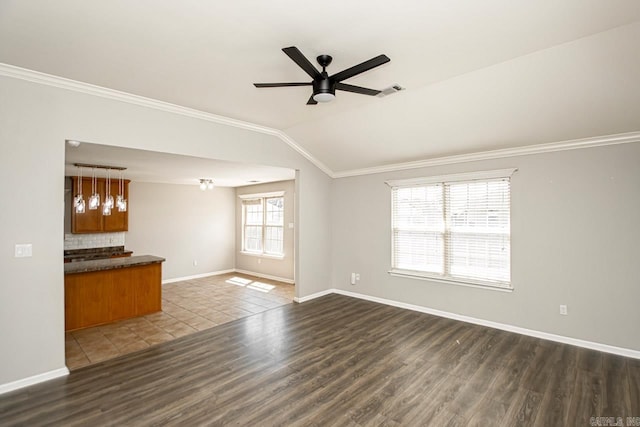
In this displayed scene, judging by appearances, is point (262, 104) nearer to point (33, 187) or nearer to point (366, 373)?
point (33, 187)

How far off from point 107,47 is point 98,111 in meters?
1.00

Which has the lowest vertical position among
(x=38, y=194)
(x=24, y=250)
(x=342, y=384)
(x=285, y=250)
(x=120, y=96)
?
(x=342, y=384)

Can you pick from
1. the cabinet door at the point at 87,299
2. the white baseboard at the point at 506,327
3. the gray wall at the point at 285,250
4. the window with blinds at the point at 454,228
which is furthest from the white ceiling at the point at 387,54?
the gray wall at the point at 285,250

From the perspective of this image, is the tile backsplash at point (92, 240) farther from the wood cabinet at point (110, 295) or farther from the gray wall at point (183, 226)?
the wood cabinet at point (110, 295)

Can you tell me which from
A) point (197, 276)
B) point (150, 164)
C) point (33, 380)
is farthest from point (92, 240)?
point (33, 380)

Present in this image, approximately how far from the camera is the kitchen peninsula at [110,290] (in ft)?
13.8

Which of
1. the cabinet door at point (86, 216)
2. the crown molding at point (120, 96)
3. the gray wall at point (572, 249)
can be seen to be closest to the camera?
the crown molding at point (120, 96)

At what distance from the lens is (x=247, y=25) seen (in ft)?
7.48

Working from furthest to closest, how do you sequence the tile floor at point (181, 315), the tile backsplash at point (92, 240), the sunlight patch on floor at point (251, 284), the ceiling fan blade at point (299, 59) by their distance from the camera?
the sunlight patch on floor at point (251, 284)
the tile backsplash at point (92, 240)
the tile floor at point (181, 315)
the ceiling fan blade at point (299, 59)

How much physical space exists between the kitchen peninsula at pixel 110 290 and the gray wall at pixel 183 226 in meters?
2.16

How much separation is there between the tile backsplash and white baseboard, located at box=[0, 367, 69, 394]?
386cm

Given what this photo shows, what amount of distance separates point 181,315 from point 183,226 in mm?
3280

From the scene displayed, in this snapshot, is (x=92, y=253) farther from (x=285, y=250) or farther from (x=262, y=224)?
(x=285, y=250)

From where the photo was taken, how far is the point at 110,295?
4539 mm
